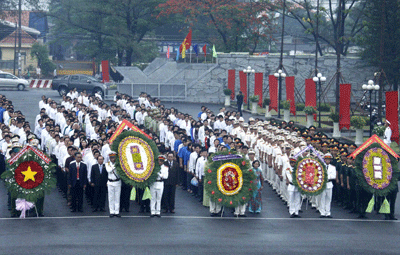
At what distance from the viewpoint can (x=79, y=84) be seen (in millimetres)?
50469

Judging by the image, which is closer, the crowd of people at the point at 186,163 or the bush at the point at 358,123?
the crowd of people at the point at 186,163

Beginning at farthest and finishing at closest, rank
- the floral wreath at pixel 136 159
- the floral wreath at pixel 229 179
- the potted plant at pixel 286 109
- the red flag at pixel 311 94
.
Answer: the potted plant at pixel 286 109 < the red flag at pixel 311 94 < the floral wreath at pixel 229 179 < the floral wreath at pixel 136 159

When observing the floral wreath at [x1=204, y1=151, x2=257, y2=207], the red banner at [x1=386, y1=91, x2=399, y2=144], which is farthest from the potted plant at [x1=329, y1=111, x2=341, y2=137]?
the floral wreath at [x1=204, y1=151, x2=257, y2=207]

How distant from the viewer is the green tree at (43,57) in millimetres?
72438

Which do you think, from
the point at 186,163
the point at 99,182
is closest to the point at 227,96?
the point at 186,163

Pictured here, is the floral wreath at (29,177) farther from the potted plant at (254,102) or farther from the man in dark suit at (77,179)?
the potted plant at (254,102)

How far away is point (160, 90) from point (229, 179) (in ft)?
109

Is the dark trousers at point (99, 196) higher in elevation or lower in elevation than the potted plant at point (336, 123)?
lower

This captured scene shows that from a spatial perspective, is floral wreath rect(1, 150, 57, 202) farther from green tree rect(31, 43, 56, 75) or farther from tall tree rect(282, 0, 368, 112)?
green tree rect(31, 43, 56, 75)

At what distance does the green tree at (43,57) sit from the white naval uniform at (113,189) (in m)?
56.7

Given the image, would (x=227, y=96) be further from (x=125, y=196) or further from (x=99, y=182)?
(x=99, y=182)

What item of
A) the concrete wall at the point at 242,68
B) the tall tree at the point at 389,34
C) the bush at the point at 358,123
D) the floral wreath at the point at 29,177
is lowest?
A: the floral wreath at the point at 29,177

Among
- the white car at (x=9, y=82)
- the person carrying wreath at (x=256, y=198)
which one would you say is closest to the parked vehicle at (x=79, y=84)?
the white car at (x=9, y=82)

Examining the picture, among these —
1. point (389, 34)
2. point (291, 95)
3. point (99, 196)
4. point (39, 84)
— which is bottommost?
point (99, 196)
